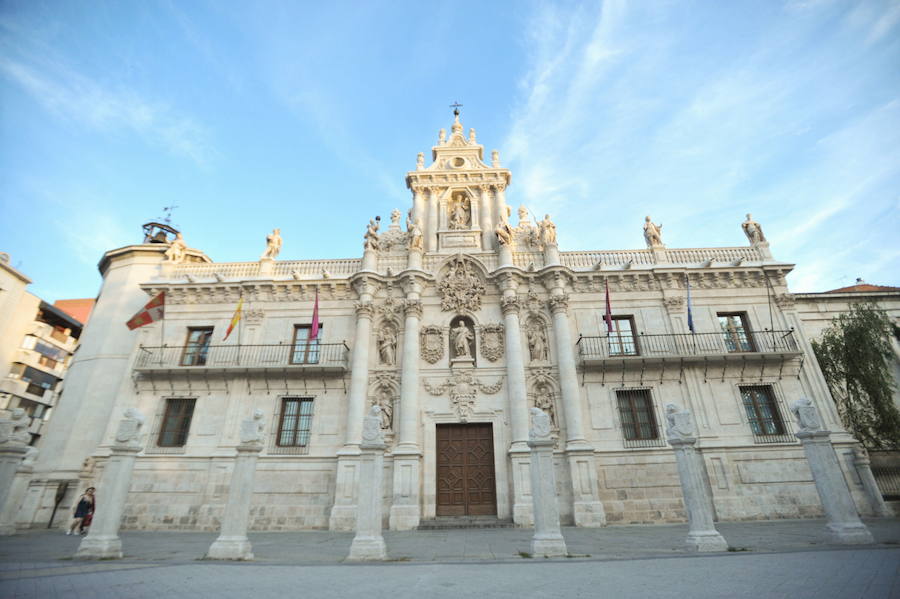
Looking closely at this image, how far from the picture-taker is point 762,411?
16.7 meters

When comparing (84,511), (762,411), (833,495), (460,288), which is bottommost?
(84,511)

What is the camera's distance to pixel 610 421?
16.6m

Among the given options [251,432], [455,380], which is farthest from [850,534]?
[251,432]

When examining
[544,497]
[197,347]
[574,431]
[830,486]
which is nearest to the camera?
[544,497]

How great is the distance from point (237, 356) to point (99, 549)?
1040cm

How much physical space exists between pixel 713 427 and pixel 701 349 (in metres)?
3.16

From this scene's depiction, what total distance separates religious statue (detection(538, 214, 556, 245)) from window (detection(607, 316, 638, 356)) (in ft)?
14.7

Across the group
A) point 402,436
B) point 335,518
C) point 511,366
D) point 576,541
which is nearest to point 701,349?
point 511,366

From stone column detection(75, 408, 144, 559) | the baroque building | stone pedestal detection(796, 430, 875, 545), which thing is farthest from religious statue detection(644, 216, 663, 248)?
stone column detection(75, 408, 144, 559)

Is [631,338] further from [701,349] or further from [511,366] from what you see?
[511,366]

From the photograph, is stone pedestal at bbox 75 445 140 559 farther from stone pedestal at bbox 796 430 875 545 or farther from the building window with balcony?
the building window with balcony

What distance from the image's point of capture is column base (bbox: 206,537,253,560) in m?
8.16

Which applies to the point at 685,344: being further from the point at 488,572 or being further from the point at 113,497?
the point at 113,497

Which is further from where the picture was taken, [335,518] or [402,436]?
[402,436]
